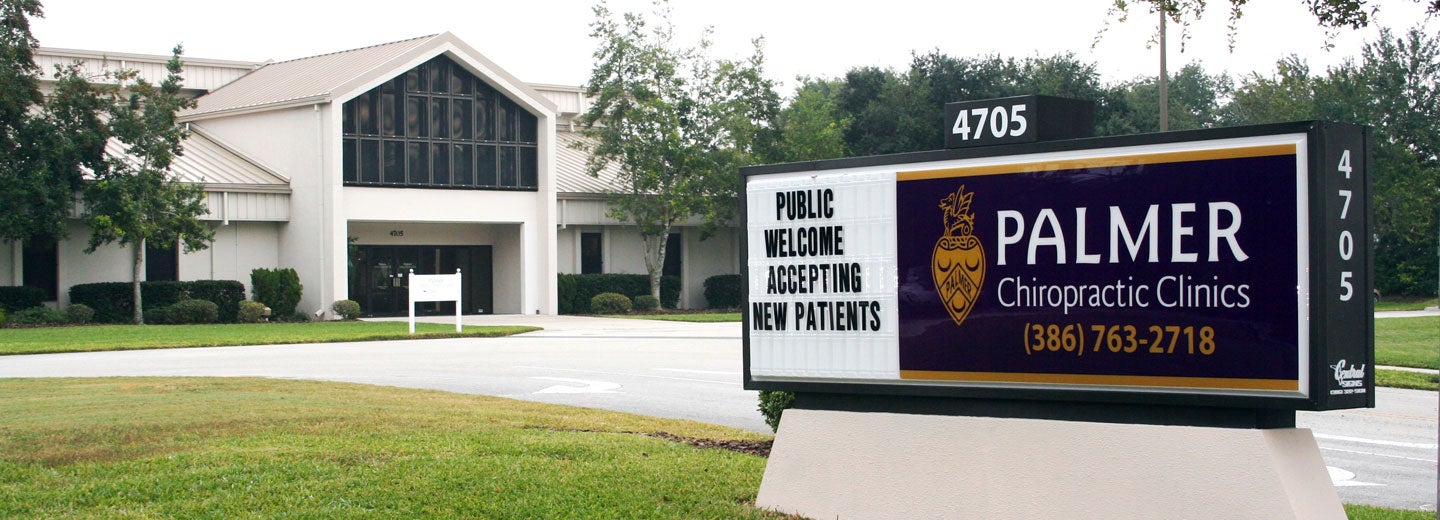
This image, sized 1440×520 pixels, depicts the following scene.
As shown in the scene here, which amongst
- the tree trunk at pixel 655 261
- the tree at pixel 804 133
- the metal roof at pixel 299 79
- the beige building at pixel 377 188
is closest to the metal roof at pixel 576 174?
the beige building at pixel 377 188

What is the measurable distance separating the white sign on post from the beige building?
6143 millimetres

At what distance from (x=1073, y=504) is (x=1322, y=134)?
228cm

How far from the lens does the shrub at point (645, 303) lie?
141ft

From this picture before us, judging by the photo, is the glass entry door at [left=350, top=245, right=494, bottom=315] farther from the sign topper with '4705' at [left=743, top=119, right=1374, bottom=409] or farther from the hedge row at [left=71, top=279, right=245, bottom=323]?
the sign topper with '4705' at [left=743, top=119, right=1374, bottom=409]

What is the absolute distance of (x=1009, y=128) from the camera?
7.74 metres

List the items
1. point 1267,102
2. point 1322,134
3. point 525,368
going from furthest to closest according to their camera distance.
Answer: point 1267,102 → point 525,368 → point 1322,134

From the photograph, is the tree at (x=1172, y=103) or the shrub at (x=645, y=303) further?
the tree at (x=1172, y=103)

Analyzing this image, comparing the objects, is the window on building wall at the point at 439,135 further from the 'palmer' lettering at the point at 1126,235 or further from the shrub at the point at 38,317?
the 'palmer' lettering at the point at 1126,235

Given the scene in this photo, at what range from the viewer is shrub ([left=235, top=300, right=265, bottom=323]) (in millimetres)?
35375

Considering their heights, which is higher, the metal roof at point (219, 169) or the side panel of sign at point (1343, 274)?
the metal roof at point (219, 169)

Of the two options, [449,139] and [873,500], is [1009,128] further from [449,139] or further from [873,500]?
[449,139]

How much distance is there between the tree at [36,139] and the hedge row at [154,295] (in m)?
1.64

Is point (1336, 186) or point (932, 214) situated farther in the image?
point (932, 214)

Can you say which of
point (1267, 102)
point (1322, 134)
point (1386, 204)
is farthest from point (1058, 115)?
point (1267, 102)
